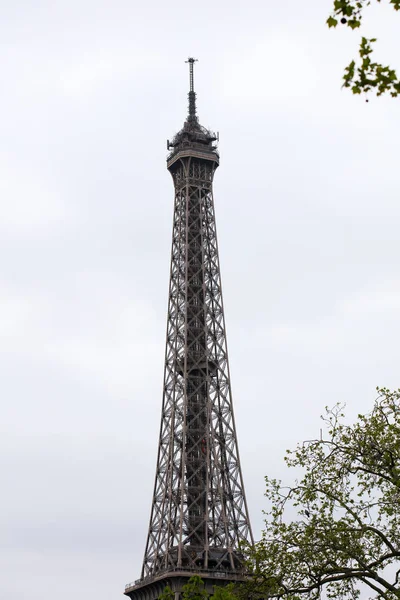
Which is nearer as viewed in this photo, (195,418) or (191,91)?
(195,418)

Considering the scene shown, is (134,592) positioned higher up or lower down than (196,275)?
lower down

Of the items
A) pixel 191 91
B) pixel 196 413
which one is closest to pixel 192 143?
pixel 191 91

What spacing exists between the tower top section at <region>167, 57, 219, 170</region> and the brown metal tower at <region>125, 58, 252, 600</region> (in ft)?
0.46

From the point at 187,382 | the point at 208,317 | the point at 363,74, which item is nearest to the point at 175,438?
the point at 187,382

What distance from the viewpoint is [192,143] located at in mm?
123750

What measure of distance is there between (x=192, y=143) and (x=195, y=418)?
34933 mm

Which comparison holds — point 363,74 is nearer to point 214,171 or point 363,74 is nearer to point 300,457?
point 300,457

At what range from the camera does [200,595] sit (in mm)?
39500

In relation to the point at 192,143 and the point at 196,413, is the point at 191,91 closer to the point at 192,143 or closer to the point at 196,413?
the point at 192,143

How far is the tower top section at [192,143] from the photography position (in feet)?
403

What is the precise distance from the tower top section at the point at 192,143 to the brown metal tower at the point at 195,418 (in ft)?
0.46

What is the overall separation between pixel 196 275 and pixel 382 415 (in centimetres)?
8317

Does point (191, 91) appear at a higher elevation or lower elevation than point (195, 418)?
higher

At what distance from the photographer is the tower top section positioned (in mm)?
122875
